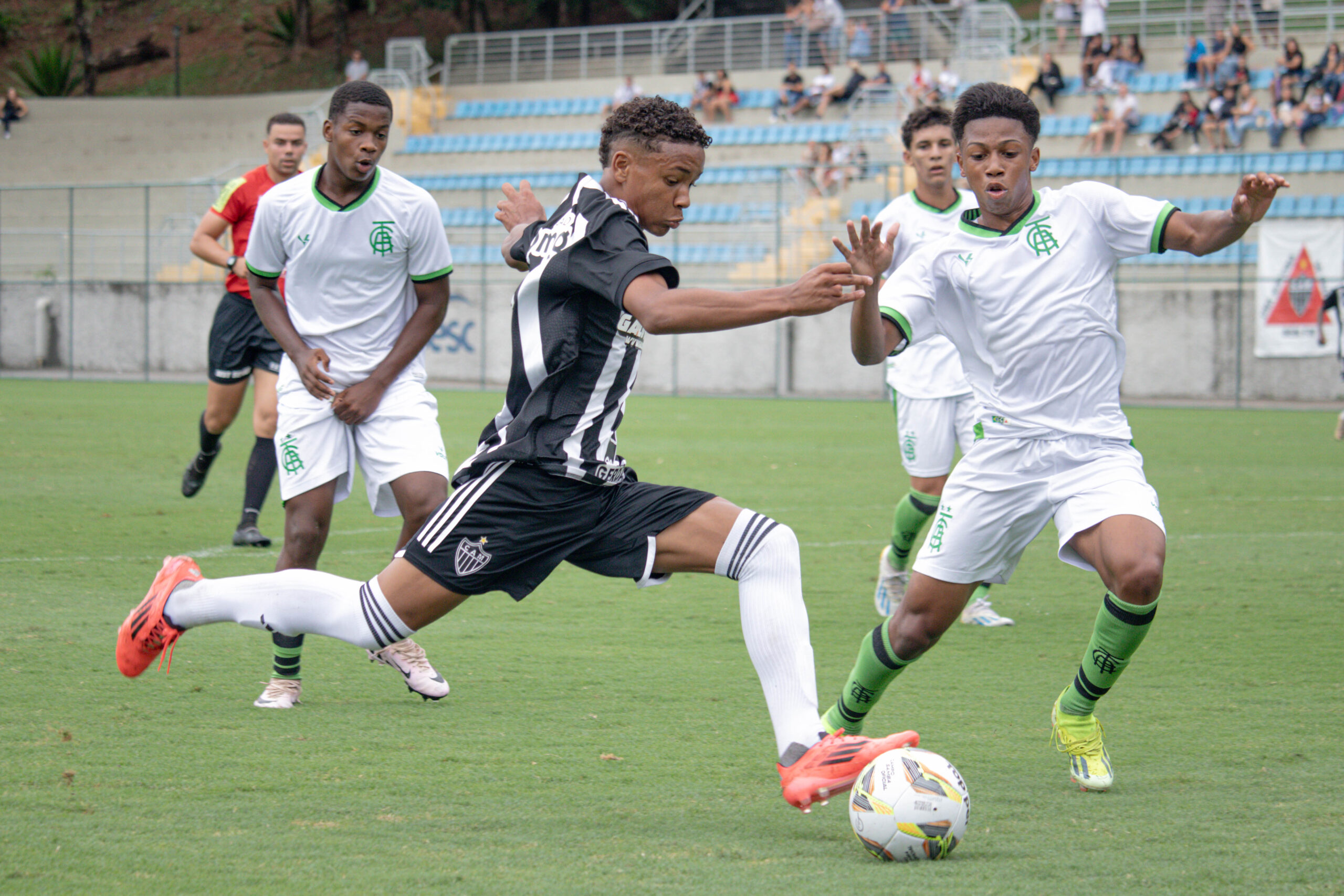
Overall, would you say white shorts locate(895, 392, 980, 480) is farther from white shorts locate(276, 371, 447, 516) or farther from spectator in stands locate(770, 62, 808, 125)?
spectator in stands locate(770, 62, 808, 125)

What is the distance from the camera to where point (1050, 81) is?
26.8 meters

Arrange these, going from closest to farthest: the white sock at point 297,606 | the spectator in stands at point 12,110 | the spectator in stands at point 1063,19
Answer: the white sock at point 297,606 → the spectator in stands at point 1063,19 → the spectator in stands at point 12,110

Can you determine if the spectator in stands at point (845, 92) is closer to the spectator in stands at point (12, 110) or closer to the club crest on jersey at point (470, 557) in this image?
the spectator in stands at point (12, 110)

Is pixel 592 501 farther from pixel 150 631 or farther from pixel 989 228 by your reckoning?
pixel 989 228

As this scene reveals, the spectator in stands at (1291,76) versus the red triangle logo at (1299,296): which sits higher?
the spectator in stands at (1291,76)

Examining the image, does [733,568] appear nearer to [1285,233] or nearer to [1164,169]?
[1285,233]

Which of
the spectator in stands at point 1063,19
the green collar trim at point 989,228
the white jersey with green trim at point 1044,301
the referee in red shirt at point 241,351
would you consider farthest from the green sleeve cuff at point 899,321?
the spectator in stands at point 1063,19

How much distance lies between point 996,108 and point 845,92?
25.7 metres

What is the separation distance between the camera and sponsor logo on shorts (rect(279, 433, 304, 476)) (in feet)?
16.9

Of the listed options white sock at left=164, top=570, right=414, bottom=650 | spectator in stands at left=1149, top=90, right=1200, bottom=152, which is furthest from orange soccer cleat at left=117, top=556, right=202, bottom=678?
spectator in stands at left=1149, top=90, right=1200, bottom=152

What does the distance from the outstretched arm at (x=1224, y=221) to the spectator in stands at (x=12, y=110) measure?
3940cm

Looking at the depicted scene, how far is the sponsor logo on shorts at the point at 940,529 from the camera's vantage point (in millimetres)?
4344

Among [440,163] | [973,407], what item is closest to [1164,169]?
[440,163]

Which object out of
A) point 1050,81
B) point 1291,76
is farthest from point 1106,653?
point 1050,81
